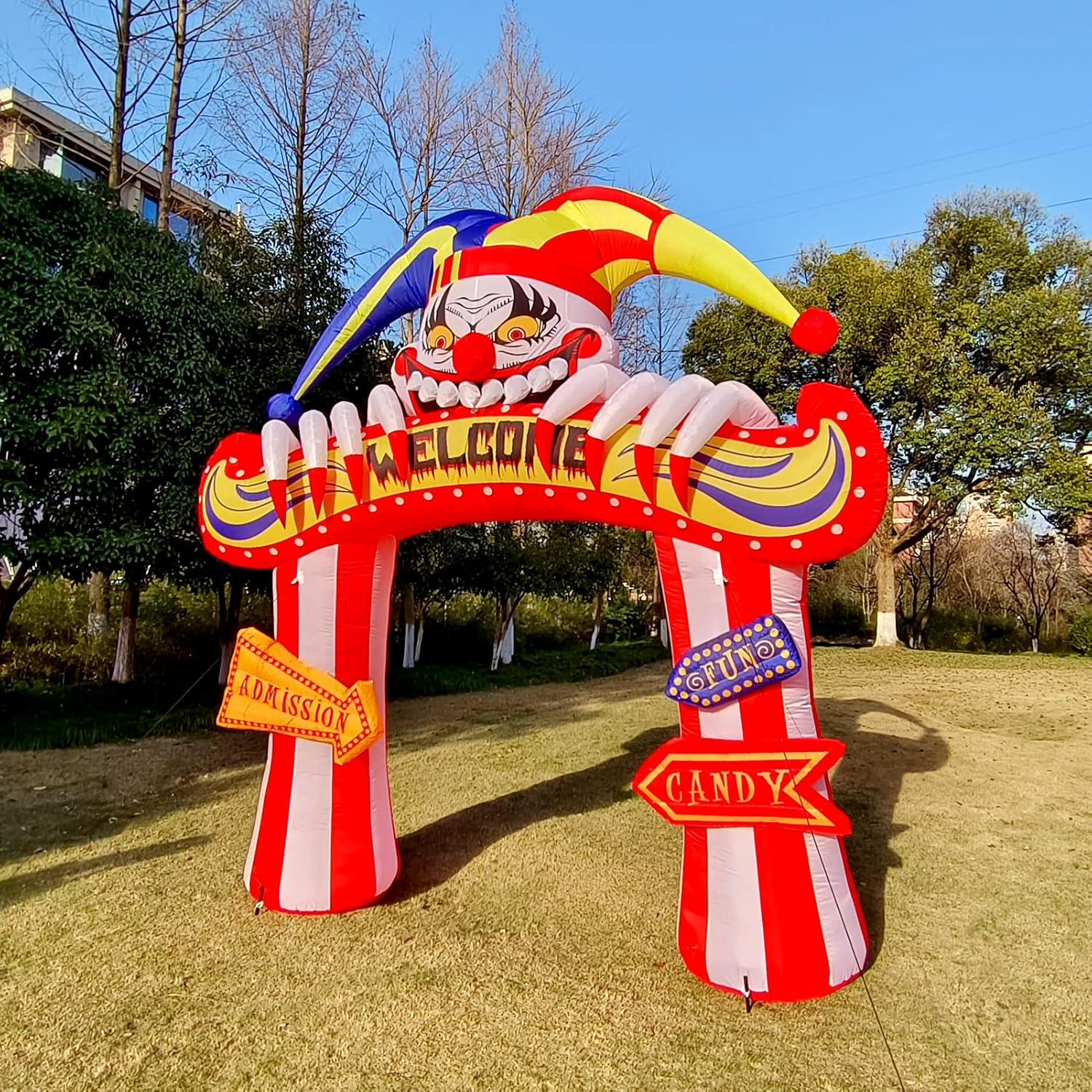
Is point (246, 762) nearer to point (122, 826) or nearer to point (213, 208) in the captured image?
point (122, 826)

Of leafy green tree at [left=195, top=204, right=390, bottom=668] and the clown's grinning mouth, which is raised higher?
leafy green tree at [left=195, top=204, right=390, bottom=668]

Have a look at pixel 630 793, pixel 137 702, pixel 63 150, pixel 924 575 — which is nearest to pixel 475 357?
pixel 630 793

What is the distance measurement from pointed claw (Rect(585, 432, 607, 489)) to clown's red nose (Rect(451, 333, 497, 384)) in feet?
2.08

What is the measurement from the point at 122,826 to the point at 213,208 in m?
13.3

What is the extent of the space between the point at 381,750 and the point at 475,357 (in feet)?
7.28

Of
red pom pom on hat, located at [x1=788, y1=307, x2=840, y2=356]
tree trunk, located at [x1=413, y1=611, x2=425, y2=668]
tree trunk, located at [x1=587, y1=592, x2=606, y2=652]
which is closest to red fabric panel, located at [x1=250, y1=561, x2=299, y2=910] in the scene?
red pom pom on hat, located at [x1=788, y1=307, x2=840, y2=356]

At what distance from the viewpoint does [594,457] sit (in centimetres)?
349

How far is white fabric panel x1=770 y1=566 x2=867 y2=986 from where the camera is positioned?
328 cm

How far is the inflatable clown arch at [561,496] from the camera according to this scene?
3252 millimetres

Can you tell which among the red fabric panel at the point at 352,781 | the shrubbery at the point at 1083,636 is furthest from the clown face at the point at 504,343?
the shrubbery at the point at 1083,636

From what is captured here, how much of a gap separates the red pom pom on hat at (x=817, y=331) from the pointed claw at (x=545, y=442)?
112cm

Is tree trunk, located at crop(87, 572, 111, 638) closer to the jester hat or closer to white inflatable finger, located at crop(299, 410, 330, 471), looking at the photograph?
the jester hat

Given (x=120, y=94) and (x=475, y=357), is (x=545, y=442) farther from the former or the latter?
(x=120, y=94)

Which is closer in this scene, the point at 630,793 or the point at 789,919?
the point at 789,919
